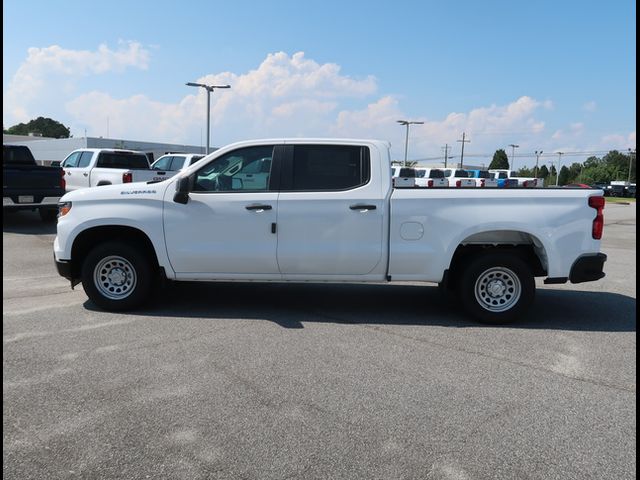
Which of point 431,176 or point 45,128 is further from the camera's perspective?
point 45,128

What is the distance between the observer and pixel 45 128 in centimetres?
13225

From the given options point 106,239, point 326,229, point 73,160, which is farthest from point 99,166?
point 326,229

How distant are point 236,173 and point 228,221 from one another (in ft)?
1.85

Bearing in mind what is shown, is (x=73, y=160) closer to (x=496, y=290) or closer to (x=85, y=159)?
(x=85, y=159)

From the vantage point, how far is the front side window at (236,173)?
6121mm

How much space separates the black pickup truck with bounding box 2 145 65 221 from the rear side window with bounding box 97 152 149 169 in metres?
3.11

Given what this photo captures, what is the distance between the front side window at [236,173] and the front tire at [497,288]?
2.52 m

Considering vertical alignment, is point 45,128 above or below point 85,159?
above

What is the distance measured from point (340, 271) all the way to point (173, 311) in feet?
6.64

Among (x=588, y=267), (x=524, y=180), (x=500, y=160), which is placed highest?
(x=500, y=160)

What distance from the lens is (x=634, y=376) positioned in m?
4.58

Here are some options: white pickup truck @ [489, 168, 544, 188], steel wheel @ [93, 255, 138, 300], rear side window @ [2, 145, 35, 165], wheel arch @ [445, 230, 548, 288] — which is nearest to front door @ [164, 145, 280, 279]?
steel wheel @ [93, 255, 138, 300]

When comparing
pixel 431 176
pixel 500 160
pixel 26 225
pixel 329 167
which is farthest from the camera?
pixel 500 160

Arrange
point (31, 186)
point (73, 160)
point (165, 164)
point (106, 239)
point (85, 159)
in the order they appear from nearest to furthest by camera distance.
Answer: point (106, 239)
point (31, 186)
point (85, 159)
point (73, 160)
point (165, 164)
